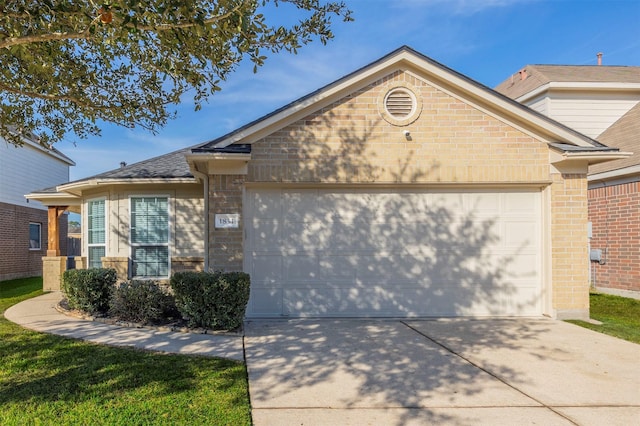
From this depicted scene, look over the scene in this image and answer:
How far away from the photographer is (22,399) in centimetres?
437

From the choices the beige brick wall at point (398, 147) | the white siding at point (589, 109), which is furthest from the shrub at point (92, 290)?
the white siding at point (589, 109)

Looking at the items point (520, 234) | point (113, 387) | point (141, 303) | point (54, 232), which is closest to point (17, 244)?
point (54, 232)

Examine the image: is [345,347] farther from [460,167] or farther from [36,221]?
[36,221]

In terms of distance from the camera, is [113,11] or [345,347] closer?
[113,11]

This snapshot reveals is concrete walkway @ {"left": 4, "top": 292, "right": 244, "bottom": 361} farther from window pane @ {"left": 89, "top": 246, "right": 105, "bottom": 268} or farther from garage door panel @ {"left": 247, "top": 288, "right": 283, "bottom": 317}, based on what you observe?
window pane @ {"left": 89, "top": 246, "right": 105, "bottom": 268}

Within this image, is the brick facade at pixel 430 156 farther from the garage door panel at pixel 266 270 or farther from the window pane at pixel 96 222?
the window pane at pixel 96 222

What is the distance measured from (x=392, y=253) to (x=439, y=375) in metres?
3.63

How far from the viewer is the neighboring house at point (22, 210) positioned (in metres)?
17.5

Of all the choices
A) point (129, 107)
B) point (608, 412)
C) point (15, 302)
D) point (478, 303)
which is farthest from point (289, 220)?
point (15, 302)

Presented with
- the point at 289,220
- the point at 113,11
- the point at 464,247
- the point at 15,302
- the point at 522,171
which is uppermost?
the point at 113,11

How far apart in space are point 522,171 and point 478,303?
2.82m

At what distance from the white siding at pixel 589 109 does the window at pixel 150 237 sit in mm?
13330

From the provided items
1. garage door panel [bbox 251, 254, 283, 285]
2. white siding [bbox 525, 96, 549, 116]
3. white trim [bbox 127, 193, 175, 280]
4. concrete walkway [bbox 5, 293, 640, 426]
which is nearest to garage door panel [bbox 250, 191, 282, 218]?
garage door panel [bbox 251, 254, 283, 285]

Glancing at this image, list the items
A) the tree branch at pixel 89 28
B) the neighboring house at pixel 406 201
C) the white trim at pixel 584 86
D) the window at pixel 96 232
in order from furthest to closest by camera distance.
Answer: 1. the white trim at pixel 584 86
2. the window at pixel 96 232
3. the neighboring house at pixel 406 201
4. the tree branch at pixel 89 28
